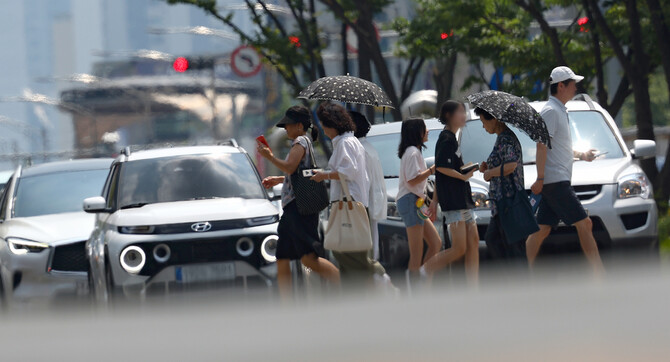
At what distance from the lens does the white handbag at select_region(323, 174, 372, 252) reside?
8406 mm

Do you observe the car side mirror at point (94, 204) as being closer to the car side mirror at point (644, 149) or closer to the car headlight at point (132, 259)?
the car headlight at point (132, 259)

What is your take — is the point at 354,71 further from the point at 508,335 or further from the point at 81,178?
the point at 508,335

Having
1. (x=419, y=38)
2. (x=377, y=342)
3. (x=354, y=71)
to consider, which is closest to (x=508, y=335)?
(x=377, y=342)

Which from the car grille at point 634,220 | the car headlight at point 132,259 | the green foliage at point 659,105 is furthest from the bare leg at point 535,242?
the green foliage at point 659,105

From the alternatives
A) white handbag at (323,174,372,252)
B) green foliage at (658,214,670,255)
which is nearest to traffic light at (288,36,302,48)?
green foliage at (658,214,670,255)

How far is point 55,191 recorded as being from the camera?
39.2ft

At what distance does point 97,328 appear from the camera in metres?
5.01

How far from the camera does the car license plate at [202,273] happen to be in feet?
28.2

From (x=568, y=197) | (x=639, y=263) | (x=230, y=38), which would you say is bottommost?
(x=639, y=263)

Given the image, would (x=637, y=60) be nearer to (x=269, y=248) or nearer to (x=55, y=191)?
(x=55, y=191)

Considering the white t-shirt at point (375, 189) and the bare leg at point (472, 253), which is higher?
the white t-shirt at point (375, 189)

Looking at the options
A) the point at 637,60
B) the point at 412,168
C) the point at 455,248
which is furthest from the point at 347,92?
the point at 637,60

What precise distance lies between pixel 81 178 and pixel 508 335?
8844 mm

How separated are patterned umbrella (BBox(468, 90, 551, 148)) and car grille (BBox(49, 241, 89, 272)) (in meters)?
3.57
